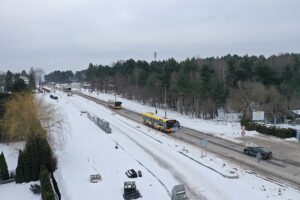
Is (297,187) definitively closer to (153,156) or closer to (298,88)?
(153,156)

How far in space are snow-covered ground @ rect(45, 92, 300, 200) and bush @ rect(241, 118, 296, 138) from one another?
1393 centimetres

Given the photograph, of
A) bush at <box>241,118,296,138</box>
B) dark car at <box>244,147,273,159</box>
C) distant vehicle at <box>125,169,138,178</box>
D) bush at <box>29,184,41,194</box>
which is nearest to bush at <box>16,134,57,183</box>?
bush at <box>29,184,41,194</box>

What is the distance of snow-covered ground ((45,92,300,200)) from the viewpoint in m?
20.9

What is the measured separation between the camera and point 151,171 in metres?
25.8

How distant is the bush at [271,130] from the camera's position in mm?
39531

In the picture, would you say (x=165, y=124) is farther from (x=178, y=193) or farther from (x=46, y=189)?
(x=46, y=189)

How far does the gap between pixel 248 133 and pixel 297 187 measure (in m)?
21.9

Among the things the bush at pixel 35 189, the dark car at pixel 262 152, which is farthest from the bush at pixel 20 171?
the dark car at pixel 262 152

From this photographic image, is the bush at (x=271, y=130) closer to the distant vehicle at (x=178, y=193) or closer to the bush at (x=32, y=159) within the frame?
the distant vehicle at (x=178, y=193)

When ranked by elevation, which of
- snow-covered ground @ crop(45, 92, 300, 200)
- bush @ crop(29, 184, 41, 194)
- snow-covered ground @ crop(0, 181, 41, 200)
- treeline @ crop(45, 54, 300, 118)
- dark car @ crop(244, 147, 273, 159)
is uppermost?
treeline @ crop(45, 54, 300, 118)

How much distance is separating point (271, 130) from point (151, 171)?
78.1ft

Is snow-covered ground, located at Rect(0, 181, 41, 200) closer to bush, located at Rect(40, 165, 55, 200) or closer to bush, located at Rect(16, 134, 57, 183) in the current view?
bush, located at Rect(16, 134, 57, 183)

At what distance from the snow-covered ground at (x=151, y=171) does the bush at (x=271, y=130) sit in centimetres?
1393

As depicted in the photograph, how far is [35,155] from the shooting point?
25.6m
